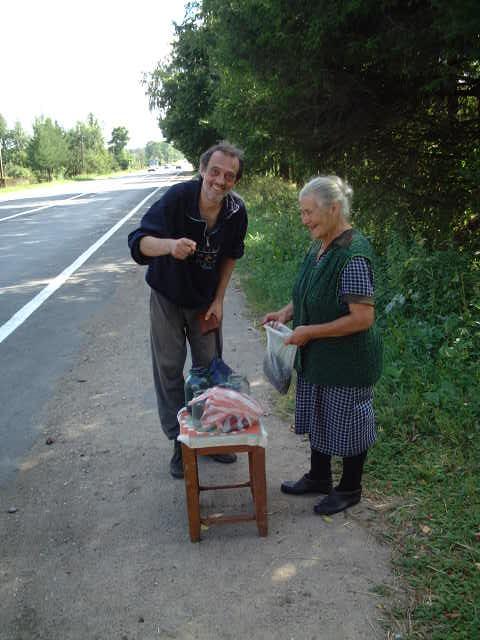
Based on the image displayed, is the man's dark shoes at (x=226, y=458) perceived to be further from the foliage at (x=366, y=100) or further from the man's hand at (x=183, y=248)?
the foliage at (x=366, y=100)

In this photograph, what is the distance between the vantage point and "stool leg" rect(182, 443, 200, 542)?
2996 mm

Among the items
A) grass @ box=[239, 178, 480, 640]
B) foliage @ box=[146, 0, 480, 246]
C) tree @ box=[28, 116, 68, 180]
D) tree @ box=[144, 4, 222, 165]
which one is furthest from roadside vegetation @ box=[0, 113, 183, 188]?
grass @ box=[239, 178, 480, 640]

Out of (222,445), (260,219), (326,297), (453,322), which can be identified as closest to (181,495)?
(222,445)

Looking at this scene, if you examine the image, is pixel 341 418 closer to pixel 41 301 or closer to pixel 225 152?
pixel 225 152

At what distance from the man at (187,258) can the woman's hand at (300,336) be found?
0.69 m

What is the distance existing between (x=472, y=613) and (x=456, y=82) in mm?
4942

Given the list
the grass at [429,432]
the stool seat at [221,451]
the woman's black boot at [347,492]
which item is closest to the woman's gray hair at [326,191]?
the stool seat at [221,451]

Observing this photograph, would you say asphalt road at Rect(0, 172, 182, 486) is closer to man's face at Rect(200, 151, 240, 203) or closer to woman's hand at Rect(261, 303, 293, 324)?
woman's hand at Rect(261, 303, 293, 324)

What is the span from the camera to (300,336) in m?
2.92

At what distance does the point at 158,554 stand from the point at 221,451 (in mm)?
614

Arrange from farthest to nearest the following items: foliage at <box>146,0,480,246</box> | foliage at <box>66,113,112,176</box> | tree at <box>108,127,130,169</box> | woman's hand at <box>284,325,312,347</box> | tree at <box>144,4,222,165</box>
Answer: tree at <box>108,127,130,169</box>
foliage at <box>66,113,112,176</box>
tree at <box>144,4,222,165</box>
foliage at <box>146,0,480,246</box>
woman's hand at <box>284,325,312,347</box>

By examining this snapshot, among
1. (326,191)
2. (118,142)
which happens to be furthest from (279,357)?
(118,142)

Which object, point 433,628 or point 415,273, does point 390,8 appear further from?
point 433,628

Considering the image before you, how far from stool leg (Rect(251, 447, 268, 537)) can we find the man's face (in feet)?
4.68
